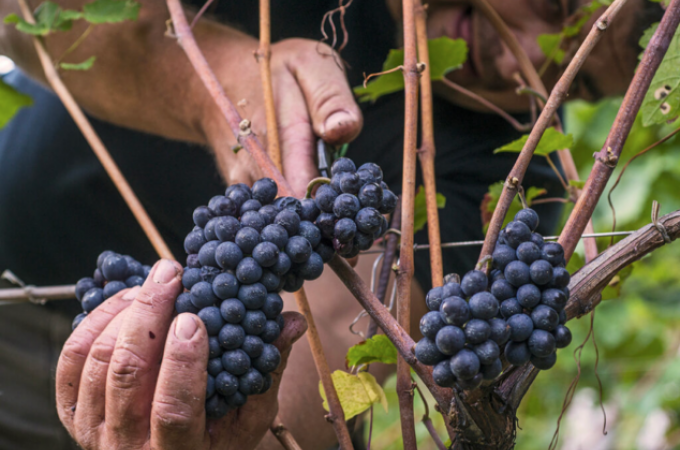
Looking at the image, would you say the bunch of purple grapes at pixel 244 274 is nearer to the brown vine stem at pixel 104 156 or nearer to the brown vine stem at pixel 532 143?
the brown vine stem at pixel 532 143

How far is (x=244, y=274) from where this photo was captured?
51cm

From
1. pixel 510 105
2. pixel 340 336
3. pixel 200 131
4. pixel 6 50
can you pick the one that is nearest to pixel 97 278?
pixel 200 131

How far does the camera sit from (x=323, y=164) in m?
0.73

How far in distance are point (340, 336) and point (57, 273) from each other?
0.96m

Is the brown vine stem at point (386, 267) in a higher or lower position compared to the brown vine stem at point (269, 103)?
lower

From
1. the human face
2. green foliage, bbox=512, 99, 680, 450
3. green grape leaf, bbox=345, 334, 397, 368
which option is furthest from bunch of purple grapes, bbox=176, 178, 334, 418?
green foliage, bbox=512, 99, 680, 450

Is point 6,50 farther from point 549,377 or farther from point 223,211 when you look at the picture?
point 549,377

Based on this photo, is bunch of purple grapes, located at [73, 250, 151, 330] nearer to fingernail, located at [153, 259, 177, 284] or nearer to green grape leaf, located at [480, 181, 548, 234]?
fingernail, located at [153, 259, 177, 284]

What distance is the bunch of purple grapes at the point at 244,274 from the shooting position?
20.1 inches

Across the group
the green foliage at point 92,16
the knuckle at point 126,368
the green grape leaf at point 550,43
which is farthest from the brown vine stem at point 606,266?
the green foliage at point 92,16

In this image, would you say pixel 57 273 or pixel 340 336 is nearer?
pixel 340 336

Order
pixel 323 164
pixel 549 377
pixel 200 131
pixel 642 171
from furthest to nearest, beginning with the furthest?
pixel 549 377
pixel 642 171
pixel 200 131
pixel 323 164

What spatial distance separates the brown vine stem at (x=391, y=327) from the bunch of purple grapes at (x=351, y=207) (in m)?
0.03

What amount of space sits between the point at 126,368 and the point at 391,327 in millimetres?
265
